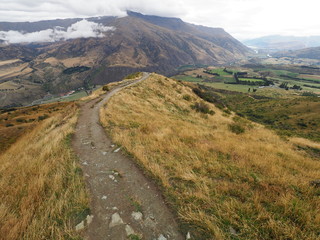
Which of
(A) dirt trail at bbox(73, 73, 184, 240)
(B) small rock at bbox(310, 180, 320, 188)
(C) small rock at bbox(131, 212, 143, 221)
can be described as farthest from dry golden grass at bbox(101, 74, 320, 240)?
(C) small rock at bbox(131, 212, 143, 221)

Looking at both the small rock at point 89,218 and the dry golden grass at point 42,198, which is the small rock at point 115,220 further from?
the dry golden grass at point 42,198

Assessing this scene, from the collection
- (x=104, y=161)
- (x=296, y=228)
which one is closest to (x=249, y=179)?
(x=296, y=228)

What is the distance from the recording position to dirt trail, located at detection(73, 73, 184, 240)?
3658 millimetres

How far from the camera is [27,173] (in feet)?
18.9

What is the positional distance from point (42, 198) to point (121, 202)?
2.39 metres

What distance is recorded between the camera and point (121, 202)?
14.9 ft

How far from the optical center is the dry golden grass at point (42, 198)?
347cm

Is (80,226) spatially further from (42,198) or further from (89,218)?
(42,198)

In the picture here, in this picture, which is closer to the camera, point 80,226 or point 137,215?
point 80,226

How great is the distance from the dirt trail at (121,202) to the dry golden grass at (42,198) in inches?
16.1

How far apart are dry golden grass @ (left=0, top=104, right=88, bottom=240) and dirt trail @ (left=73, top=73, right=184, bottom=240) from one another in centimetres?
41

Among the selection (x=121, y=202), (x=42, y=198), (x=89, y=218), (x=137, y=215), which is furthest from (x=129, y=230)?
(x=42, y=198)

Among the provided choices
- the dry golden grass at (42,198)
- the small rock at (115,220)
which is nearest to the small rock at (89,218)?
the dry golden grass at (42,198)

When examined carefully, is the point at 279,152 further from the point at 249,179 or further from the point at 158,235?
the point at 158,235
